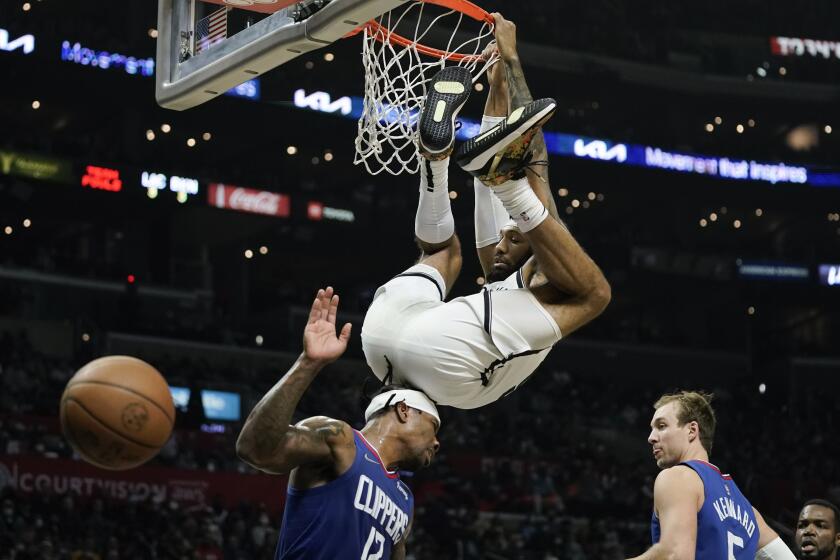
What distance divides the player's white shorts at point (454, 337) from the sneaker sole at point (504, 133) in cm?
59

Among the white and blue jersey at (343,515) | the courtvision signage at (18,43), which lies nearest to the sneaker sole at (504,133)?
the white and blue jersey at (343,515)

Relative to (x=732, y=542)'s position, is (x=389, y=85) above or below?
above

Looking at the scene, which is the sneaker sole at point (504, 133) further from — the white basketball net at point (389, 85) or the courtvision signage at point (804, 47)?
the courtvision signage at point (804, 47)

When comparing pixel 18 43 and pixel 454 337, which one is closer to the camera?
pixel 454 337

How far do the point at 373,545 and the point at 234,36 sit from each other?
2293 millimetres

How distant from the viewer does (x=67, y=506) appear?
47.0 feet

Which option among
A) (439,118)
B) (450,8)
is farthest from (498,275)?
(450,8)

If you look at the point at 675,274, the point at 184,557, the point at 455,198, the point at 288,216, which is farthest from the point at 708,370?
the point at 184,557

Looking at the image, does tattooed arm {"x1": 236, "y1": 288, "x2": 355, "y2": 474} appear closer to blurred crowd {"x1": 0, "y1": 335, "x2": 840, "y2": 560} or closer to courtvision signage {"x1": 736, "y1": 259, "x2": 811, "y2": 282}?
blurred crowd {"x1": 0, "y1": 335, "x2": 840, "y2": 560}

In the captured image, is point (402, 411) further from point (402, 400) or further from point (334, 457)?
point (334, 457)


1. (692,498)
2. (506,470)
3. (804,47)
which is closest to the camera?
(692,498)

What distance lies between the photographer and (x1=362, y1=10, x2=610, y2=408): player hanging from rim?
4.57m

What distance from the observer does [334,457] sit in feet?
14.0

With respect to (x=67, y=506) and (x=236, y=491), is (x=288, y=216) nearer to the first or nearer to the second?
(x=236, y=491)
